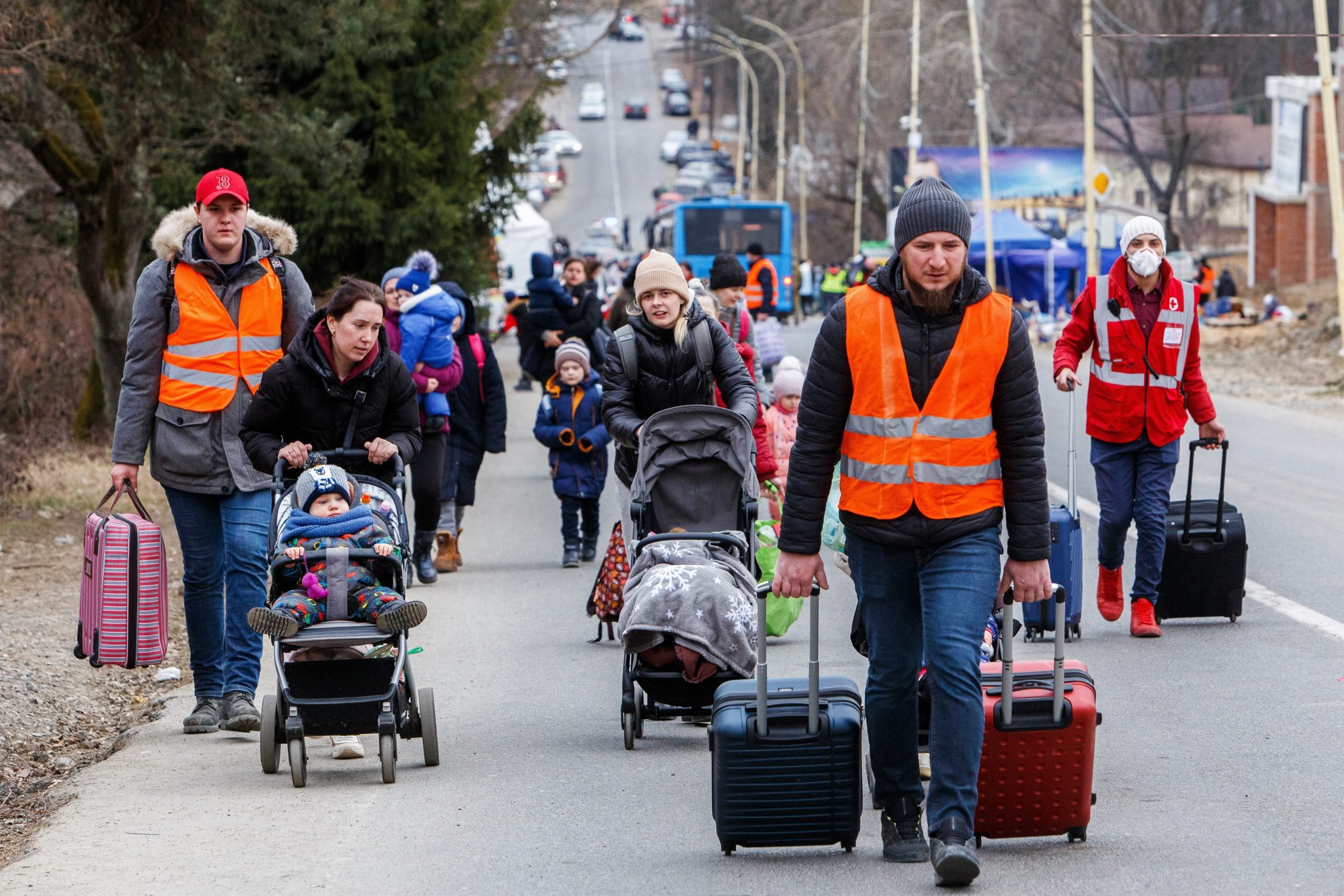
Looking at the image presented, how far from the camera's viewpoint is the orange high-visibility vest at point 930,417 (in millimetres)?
5480

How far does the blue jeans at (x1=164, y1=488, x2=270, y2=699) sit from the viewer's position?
8.16 meters

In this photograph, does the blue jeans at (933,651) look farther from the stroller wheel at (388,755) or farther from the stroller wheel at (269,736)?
the stroller wheel at (269,736)

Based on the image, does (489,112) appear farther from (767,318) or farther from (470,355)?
(470,355)

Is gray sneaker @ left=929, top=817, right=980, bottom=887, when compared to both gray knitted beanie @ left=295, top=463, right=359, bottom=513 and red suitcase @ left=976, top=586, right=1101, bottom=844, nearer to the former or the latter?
red suitcase @ left=976, top=586, right=1101, bottom=844

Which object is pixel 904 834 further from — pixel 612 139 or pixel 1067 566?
pixel 612 139

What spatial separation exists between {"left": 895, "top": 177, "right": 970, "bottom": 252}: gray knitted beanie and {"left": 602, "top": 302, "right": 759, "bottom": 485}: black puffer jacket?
9.63ft

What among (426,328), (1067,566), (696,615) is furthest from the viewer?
(426,328)

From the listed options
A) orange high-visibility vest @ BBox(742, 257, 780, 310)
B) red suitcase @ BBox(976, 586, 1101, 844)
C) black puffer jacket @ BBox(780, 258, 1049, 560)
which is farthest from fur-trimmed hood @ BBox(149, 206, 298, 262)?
orange high-visibility vest @ BBox(742, 257, 780, 310)

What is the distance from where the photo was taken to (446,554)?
43.6 feet

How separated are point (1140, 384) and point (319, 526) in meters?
4.50

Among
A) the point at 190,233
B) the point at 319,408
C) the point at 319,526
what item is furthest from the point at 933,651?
the point at 190,233

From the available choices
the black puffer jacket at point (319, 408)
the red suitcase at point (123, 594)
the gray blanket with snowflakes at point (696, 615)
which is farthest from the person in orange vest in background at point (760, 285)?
the red suitcase at point (123, 594)

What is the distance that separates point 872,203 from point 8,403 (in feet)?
202

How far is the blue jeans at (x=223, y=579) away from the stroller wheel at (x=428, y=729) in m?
1.03
